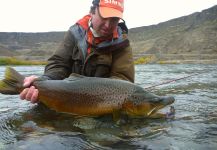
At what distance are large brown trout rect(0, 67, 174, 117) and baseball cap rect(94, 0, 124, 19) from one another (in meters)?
0.88

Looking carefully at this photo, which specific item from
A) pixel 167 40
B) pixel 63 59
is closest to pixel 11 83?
pixel 63 59

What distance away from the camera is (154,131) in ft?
13.1

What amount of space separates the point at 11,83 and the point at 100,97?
4.12ft

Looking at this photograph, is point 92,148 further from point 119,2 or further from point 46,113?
point 119,2

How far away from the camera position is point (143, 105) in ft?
13.9

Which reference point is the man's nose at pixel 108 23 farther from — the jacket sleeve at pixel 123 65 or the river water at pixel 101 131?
the river water at pixel 101 131

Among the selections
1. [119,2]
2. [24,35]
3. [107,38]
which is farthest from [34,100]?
[24,35]

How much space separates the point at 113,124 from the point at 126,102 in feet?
1.00

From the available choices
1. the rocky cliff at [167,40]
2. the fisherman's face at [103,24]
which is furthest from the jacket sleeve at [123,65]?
the rocky cliff at [167,40]

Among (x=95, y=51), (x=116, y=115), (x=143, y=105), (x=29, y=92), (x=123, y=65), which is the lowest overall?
(x=116, y=115)

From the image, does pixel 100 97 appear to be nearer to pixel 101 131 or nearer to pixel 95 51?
pixel 101 131

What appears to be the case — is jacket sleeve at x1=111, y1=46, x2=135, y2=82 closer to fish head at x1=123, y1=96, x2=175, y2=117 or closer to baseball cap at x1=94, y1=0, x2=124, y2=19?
baseball cap at x1=94, y1=0, x2=124, y2=19

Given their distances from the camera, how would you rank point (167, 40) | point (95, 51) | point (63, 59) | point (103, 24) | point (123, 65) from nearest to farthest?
point (103, 24), point (95, 51), point (123, 65), point (63, 59), point (167, 40)

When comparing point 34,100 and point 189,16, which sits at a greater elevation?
point 189,16
